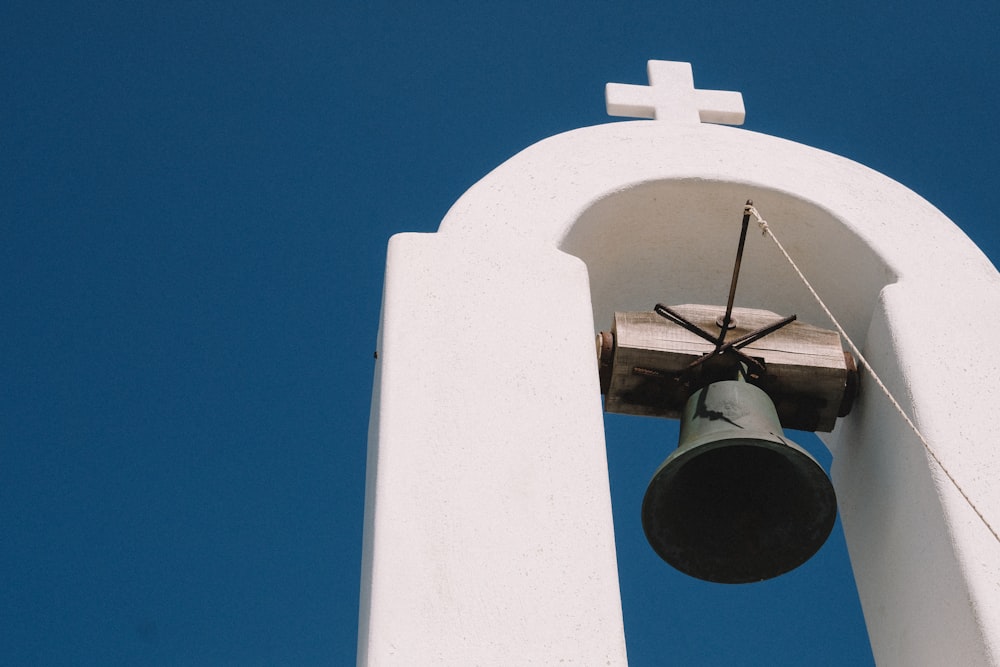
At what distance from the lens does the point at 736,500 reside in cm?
374

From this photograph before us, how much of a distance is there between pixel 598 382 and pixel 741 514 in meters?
0.57

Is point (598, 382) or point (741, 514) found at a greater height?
point (598, 382)

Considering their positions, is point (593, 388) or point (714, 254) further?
point (714, 254)

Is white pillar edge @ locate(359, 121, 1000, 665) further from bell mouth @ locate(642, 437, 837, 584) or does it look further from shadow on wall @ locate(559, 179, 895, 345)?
bell mouth @ locate(642, 437, 837, 584)

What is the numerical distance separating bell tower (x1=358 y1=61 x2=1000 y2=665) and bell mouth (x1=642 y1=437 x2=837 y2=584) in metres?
0.15

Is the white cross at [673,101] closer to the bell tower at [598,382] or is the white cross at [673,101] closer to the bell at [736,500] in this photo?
the bell tower at [598,382]

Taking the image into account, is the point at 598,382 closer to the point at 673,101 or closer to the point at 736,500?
the point at 736,500

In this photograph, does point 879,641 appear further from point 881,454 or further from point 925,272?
point 925,272

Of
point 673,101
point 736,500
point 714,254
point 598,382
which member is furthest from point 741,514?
point 673,101

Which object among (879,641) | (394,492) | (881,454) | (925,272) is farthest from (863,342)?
(394,492)

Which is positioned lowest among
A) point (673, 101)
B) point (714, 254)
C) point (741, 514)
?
point (741, 514)

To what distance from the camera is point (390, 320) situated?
3492 millimetres

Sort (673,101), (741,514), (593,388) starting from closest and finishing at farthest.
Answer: (593,388) < (741,514) < (673,101)

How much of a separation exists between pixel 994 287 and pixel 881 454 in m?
0.57
